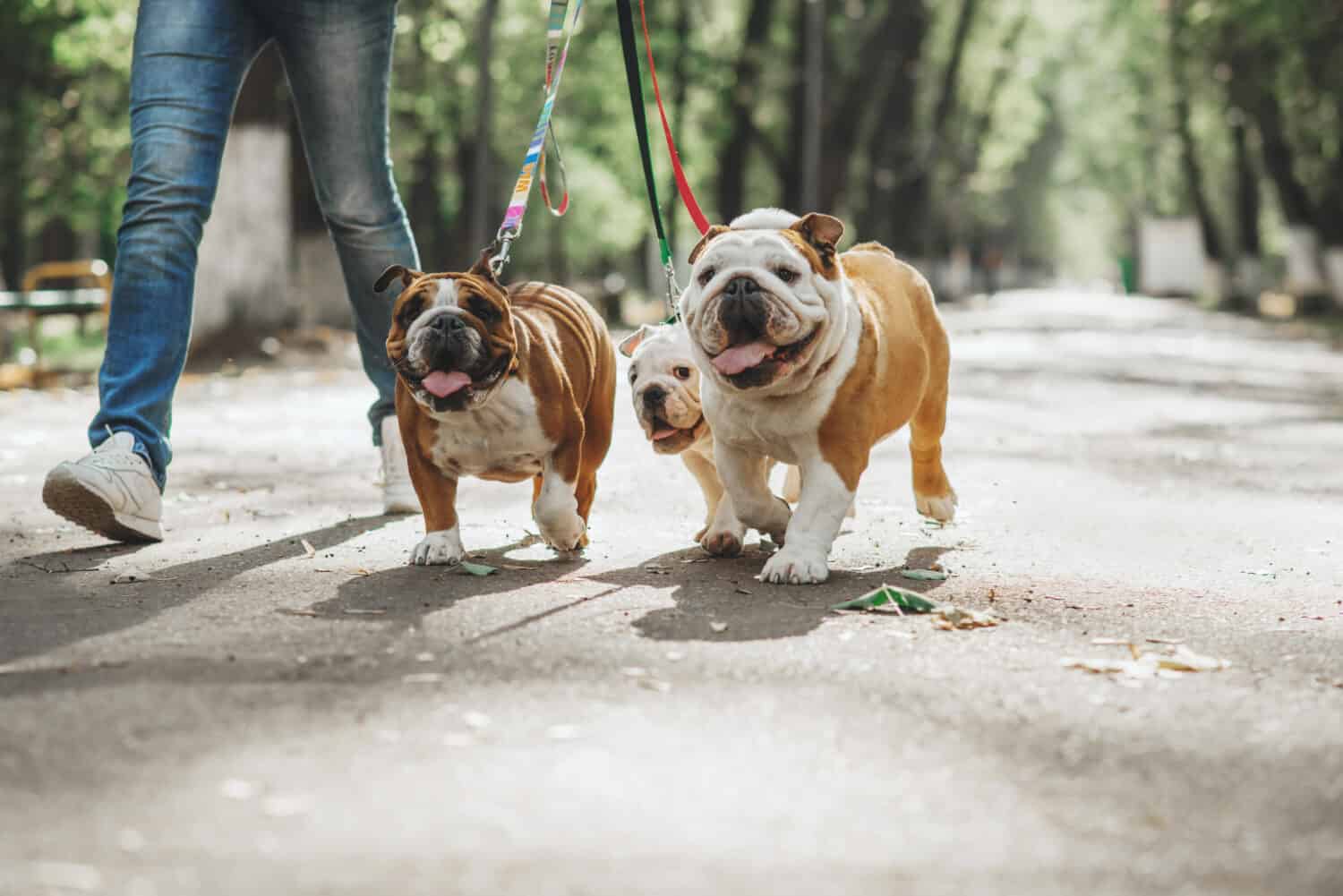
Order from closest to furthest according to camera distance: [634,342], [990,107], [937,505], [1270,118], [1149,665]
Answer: [1149,665], [634,342], [937,505], [1270,118], [990,107]

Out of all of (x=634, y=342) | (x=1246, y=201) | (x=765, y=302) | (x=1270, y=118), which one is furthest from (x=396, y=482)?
(x=1246, y=201)

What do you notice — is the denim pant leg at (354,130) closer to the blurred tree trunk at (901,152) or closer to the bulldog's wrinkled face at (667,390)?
the bulldog's wrinkled face at (667,390)

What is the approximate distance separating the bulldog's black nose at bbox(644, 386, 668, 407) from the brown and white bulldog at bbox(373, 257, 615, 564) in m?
0.21

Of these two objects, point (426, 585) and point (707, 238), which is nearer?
point (426, 585)

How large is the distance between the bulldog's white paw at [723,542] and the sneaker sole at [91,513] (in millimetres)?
1818

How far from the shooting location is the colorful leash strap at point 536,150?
537cm

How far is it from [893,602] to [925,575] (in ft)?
1.97

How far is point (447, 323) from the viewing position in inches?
183

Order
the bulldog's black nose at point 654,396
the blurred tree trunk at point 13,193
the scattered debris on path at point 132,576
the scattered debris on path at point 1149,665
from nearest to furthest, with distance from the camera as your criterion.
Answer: the scattered debris on path at point 1149,665, the scattered debris on path at point 132,576, the bulldog's black nose at point 654,396, the blurred tree trunk at point 13,193

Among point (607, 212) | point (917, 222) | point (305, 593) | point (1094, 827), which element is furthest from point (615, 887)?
point (917, 222)

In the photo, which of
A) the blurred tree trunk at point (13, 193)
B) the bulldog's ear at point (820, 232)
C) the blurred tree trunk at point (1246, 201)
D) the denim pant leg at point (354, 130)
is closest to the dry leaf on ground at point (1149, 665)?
the bulldog's ear at point (820, 232)

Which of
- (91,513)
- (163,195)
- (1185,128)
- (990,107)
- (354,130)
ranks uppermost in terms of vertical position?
(990,107)

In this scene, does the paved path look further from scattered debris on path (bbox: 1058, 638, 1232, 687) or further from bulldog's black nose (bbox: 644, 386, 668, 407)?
bulldog's black nose (bbox: 644, 386, 668, 407)

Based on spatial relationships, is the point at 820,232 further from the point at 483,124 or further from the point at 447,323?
the point at 483,124
